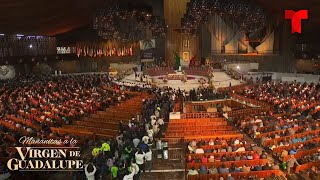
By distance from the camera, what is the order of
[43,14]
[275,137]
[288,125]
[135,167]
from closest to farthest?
[135,167], [275,137], [288,125], [43,14]

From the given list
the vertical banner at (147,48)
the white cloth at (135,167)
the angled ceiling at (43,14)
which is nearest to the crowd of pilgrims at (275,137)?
the white cloth at (135,167)

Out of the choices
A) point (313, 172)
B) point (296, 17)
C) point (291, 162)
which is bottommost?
point (313, 172)

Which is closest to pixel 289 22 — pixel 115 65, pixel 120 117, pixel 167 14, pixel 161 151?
pixel 167 14

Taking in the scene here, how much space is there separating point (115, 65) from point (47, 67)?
799 cm

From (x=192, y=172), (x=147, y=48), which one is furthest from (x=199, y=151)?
(x=147, y=48)

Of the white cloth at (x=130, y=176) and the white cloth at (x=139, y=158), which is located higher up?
the white cloth at (x=139, y=158)

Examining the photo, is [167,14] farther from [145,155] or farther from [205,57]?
[145,155]

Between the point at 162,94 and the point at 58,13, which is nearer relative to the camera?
the point at 162,94

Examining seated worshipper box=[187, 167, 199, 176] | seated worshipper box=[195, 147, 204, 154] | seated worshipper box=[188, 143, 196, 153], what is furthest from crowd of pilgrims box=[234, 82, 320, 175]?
seated worshipper box=[187, 167, 199, 176]

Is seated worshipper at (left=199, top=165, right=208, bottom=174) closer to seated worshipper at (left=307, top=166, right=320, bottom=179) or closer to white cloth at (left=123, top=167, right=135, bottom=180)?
white cloth at (left=123, top=167, right=135, bottom=180)

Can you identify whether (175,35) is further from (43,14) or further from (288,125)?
(288,125)

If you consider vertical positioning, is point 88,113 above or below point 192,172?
above

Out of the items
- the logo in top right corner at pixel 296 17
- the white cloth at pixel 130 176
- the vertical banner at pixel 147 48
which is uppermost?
the logo in top right corner at pixel 296 17

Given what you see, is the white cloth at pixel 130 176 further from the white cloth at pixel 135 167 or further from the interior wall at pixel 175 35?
the interior wall at pixel 175 35
